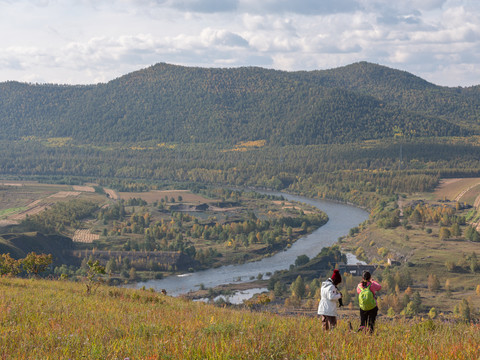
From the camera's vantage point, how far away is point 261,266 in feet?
371

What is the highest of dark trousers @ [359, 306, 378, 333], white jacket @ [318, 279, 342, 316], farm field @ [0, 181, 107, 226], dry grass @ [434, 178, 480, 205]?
white jacket @ [318, 279, 342, 316]

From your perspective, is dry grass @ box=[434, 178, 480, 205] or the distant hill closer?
the distant hill

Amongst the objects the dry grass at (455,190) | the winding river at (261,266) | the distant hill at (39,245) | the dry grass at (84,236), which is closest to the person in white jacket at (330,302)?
the winding river at (261,266)

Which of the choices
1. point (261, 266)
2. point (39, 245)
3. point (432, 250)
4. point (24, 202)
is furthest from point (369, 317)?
point (24, 202)

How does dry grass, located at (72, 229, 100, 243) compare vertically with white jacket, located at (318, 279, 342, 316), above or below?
below

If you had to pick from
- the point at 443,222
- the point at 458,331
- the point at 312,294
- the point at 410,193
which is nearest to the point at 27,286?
the point at 458,331

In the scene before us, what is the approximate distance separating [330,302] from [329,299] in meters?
0.14

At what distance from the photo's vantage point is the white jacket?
48.6 ft

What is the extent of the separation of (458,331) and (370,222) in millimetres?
139415

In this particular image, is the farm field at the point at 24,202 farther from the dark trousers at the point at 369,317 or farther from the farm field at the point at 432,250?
the dark trousers at the point at 369,317

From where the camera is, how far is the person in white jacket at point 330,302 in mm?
14820

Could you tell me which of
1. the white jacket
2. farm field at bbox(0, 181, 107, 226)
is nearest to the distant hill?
farm field at bbox(0, 181, 107, 226)

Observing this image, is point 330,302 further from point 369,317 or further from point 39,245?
point 39,245

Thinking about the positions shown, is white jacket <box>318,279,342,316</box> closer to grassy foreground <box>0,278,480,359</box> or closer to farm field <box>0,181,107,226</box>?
grassy foreground <box>0,278,480,359</box>
